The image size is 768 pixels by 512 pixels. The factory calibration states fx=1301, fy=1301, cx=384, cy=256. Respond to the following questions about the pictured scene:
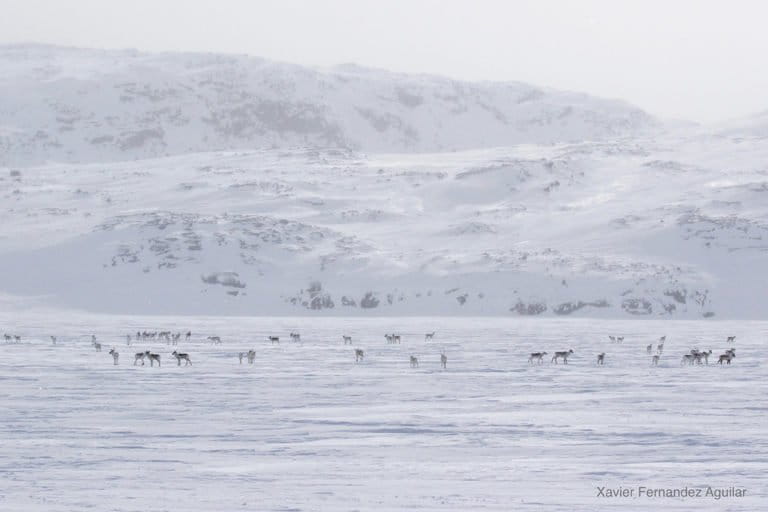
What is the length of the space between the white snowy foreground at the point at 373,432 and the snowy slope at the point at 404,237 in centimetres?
3870

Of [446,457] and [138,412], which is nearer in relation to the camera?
[446,457]

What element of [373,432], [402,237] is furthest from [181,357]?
[402,237]

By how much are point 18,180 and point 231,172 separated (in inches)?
845

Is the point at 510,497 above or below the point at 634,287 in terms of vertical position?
above

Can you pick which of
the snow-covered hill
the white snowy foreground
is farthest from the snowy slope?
the white snowy foreground

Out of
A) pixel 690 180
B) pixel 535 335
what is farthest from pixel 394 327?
pixel 690 180

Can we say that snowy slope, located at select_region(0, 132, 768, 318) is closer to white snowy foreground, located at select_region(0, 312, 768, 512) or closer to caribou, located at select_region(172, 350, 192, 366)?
white snowy foreground, located at select_region(0, 312, 768, 512)

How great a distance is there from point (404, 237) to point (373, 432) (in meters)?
79.6

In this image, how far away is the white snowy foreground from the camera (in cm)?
1741

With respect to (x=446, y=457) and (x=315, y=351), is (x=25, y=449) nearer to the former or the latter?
(x=446, y=457)

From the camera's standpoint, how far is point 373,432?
76.2 ft

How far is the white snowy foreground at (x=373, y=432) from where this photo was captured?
17406mm

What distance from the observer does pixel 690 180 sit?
11900 cm

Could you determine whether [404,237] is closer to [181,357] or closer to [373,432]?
[181,357]
